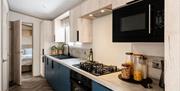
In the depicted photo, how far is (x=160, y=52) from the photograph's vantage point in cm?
148

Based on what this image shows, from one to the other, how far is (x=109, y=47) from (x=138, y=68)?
83 cm

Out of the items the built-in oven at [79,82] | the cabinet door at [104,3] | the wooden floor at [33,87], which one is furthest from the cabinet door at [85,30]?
the wooden floor at [33,87]

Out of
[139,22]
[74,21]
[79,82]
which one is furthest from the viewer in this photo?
[74,21]

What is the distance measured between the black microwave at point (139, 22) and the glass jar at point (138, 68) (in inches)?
13.4

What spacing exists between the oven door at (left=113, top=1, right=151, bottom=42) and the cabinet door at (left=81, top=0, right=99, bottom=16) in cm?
59

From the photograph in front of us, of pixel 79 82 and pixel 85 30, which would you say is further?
pixel 85 30

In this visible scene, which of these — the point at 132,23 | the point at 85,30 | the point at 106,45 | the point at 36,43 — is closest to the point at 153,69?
the point at 132,23

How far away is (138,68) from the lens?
155 centimetres

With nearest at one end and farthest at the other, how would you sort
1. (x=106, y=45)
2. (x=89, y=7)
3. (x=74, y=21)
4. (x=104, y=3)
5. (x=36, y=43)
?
1. (x=104, y=3)
2. (x=89, y=7)
3. (x=106, y=45)
4. (x=74, y=21)
5. (x=36, y=43)

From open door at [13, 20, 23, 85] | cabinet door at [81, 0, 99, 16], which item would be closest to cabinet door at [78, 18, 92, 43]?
cabinet door at [81, 0, 99, 16]
